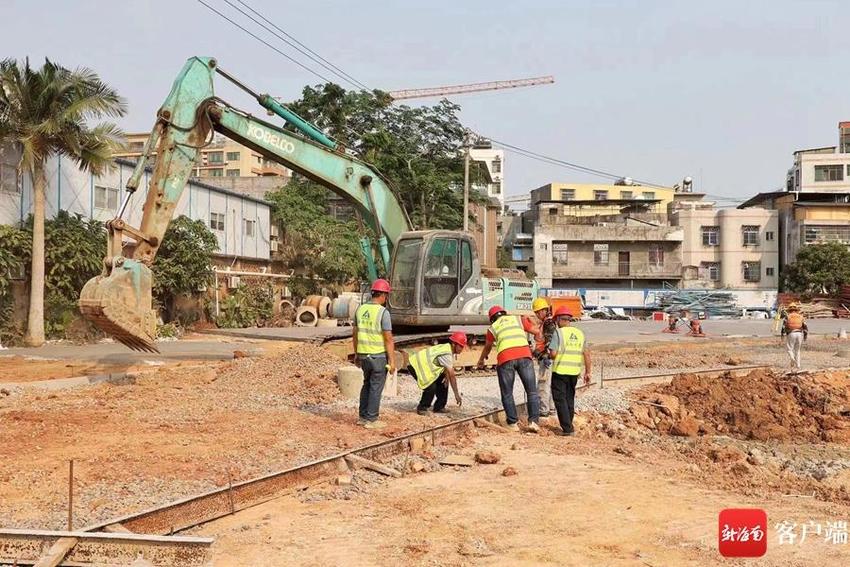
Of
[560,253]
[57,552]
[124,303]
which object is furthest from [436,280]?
[560,253]

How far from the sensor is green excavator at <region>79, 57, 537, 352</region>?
37.4ft

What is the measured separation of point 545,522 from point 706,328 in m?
33.1

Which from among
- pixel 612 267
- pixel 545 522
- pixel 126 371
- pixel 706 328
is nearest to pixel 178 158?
pixel 126 371

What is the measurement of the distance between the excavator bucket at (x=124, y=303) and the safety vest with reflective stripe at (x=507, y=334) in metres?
4.82

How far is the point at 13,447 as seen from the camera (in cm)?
830

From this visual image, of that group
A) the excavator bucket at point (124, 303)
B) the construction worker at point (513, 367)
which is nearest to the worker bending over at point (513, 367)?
the construction worker at point (513, 367)

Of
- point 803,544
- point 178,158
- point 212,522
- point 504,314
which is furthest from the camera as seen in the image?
point 178,158

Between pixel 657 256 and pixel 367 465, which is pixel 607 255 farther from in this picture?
pixel 367 465

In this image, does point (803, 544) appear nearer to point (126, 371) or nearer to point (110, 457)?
point (110, 457)

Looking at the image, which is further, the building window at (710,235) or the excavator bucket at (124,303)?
the building window at (710,235)

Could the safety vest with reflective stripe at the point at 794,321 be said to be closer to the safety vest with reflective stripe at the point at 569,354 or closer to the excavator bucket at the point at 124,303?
the safety vest with reflective stripe at the point at 569,354

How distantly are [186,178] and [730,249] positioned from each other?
5391cm

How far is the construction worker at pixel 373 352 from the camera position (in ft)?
31.9

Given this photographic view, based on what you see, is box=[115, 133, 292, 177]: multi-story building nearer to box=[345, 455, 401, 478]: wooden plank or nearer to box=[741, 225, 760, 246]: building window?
box=[741, 225, 760, 246]: building window
